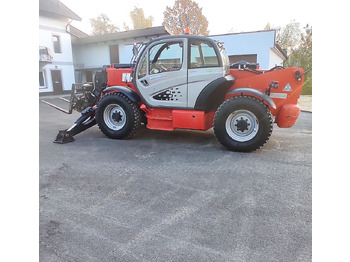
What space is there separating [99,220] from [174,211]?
741 mm

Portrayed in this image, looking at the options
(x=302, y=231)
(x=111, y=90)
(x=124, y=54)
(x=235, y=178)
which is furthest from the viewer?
(x=124, y=54)

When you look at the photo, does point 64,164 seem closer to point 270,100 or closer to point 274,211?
point 274,211

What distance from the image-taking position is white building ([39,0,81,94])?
675 inches

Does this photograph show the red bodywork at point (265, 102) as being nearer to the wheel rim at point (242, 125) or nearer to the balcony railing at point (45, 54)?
the wheel rim at point (242, 125)

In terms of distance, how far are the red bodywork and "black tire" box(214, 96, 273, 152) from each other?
22cm

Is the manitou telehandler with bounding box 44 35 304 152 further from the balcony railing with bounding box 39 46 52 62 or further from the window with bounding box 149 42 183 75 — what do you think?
the balcony railing with bounding box 39 46 52 62

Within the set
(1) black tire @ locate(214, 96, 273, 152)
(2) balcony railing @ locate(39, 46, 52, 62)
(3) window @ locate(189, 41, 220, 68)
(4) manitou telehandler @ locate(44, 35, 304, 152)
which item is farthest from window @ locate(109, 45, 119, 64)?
(1) black tire @ locate(214, 96, 273, 152)

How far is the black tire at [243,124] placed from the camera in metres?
4.11

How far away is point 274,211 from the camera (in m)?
2.44

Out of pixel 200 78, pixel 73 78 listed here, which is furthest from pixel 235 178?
pixel 73 78

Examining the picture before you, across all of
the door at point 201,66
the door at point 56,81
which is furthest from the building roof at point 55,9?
the door at point 201,66

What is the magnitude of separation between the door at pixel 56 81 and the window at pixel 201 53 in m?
16.9

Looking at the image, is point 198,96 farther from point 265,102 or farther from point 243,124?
point 265,102

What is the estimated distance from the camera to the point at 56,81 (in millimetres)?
18781
